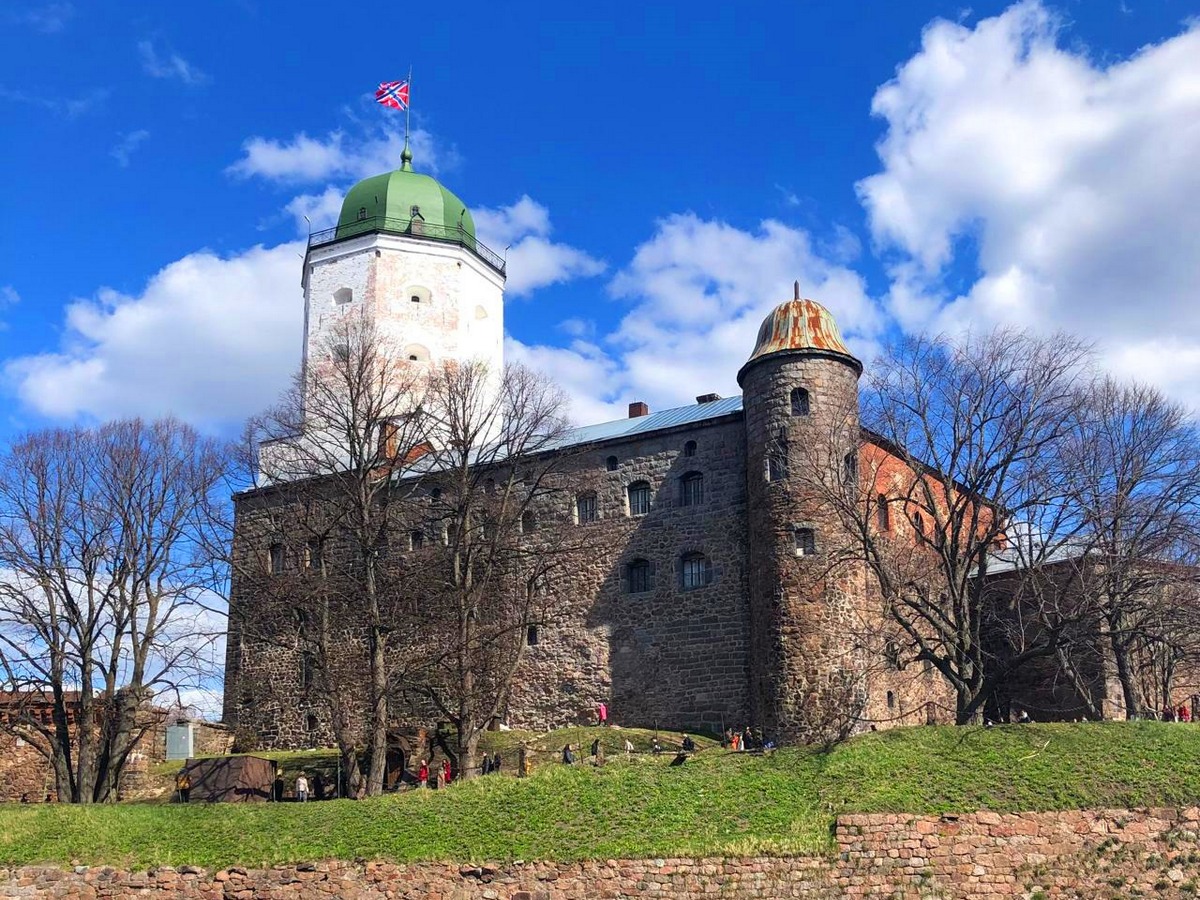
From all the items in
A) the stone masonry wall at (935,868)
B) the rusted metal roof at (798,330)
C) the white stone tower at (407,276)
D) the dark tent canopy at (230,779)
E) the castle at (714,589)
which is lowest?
the stone masonry wall at (935,868)

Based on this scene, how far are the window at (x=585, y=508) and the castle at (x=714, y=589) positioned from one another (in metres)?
0.05

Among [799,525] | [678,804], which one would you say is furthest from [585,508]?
[678,804]

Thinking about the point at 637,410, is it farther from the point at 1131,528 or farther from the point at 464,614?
the point at 1131,528

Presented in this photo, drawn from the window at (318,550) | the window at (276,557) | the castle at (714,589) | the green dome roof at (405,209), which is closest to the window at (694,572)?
the castle at (714,589)

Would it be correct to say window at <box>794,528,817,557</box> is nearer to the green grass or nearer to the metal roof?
the metal roof

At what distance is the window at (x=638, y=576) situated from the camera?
120 feet

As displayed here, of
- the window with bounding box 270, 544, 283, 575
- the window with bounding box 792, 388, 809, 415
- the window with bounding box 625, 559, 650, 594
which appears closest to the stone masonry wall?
the window with bounding box 792, 388, 809, 415

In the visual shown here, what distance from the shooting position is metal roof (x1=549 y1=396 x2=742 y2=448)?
3762 centimetres

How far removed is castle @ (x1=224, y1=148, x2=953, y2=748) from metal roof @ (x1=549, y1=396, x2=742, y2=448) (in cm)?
11

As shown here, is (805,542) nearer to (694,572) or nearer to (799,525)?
(799,525)

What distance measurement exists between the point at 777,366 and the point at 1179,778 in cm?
1580

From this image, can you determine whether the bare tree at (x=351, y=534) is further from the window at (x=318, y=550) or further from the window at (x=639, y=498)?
the window at (x=639, y=498)

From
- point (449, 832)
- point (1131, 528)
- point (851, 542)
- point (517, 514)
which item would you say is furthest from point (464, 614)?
point (1131, 528)

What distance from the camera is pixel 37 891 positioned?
79.2ft
